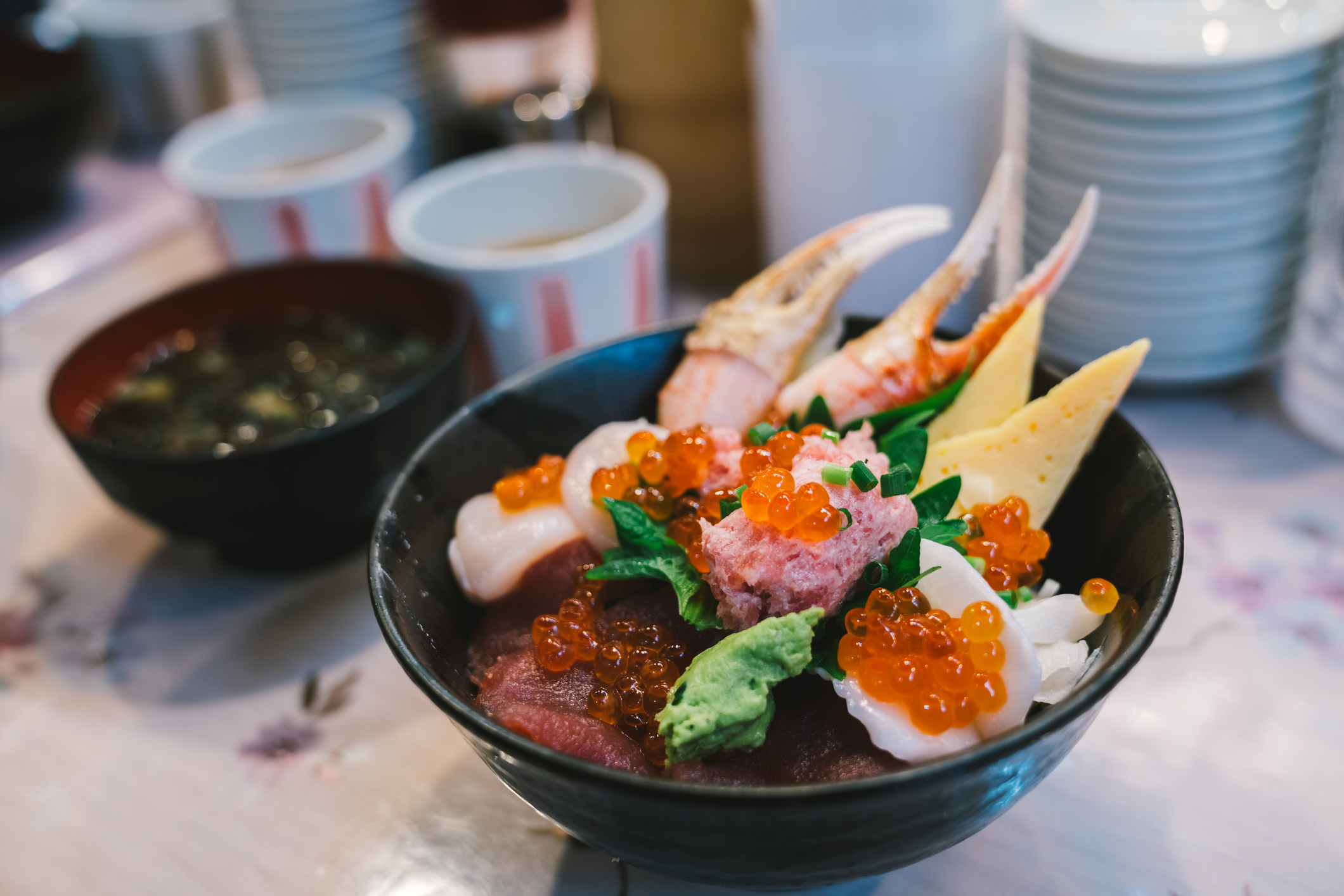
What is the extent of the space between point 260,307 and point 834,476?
2.60ft

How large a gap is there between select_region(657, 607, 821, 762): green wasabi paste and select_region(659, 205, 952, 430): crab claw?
0.83ft

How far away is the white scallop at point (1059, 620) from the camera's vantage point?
0.56m

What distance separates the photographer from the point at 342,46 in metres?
1.36

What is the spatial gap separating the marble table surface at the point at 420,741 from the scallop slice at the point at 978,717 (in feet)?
0.58

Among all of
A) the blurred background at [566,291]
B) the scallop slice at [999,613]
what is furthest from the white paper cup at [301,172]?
the scallop slice at [999,613]

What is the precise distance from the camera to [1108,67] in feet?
2.78

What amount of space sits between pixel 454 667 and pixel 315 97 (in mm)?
1064

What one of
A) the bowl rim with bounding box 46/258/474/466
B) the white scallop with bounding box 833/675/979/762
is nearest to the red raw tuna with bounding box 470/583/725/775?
the white scallop with bounding box 833/675/979/762

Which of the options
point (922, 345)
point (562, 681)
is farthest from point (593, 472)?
point (922, 345)

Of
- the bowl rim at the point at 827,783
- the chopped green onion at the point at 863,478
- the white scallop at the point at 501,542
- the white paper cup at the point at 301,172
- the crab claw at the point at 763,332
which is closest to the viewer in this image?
the bowl rim at the point at 827,783

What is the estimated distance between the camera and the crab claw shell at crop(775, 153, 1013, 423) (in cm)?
71

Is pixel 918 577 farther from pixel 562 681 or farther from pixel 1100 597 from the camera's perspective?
pixel 562 681

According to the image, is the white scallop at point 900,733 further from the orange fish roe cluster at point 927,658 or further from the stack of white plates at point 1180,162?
the stack of white plates at point 1180,162

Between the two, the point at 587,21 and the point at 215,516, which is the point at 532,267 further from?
the point at 587,21
